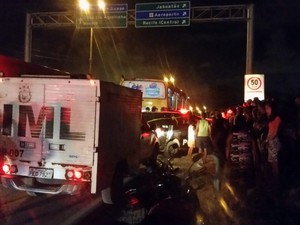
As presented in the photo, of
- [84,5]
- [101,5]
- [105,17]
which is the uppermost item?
[101,5]

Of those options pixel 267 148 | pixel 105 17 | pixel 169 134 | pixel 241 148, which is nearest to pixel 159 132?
pixel 169 134

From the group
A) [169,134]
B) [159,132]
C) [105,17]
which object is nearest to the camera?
[159,132]

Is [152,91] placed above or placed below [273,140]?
above

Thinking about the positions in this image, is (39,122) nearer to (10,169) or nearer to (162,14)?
(10,169)

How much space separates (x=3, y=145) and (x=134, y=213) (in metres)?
3.14

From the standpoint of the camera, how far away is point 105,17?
2606cm

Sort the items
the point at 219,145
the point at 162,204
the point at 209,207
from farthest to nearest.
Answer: the point at 219,145 → the point at 209,207 → the point at 162,204

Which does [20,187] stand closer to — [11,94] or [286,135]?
[11,94]

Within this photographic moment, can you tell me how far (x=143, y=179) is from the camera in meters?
8.83

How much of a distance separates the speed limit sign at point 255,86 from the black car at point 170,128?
2.46 m

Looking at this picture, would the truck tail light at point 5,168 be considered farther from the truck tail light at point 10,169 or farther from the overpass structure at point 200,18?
the overpass structure at point 200,18

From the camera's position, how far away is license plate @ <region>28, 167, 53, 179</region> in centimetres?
862

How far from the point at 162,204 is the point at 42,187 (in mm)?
2911

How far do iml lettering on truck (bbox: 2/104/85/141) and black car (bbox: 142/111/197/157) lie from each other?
872 centimetres
